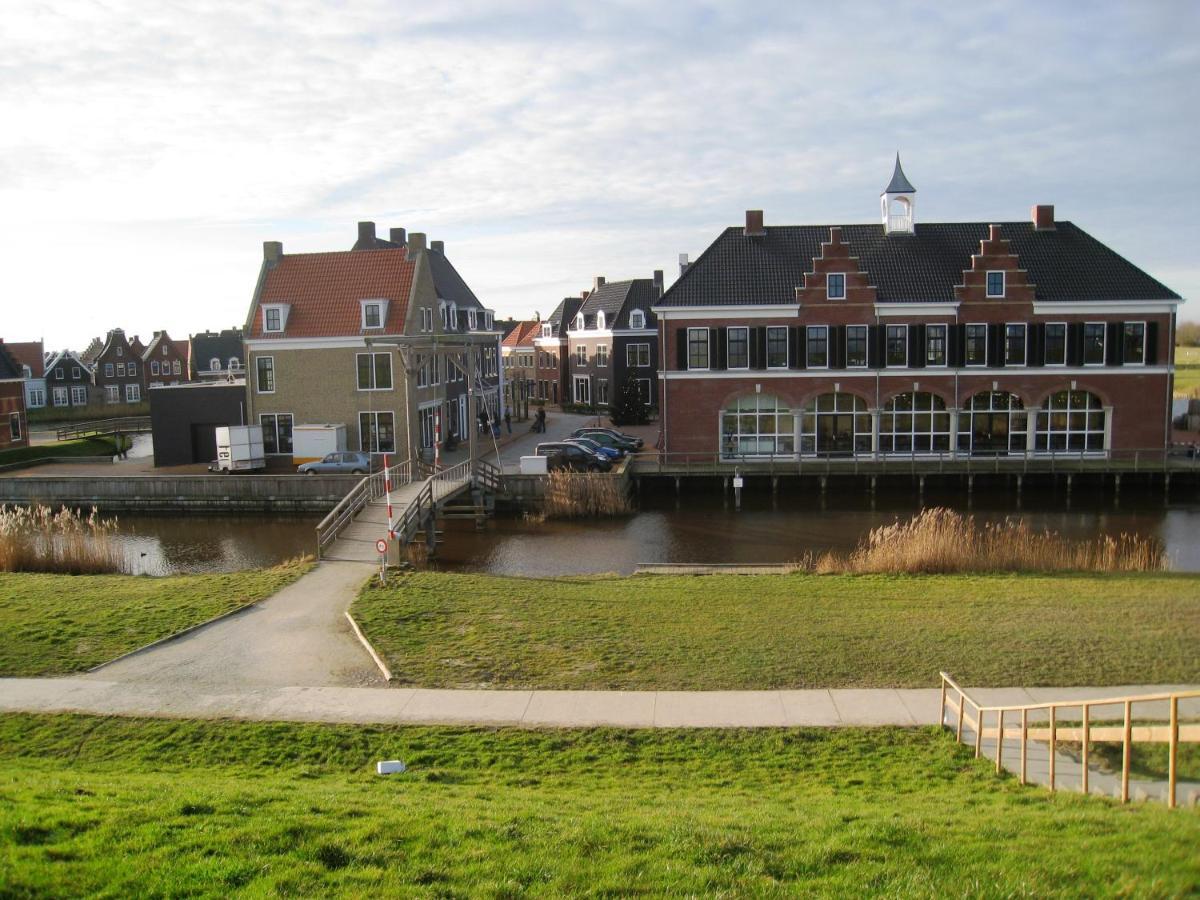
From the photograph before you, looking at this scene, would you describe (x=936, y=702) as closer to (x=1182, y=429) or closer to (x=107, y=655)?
(x=107, y=655)

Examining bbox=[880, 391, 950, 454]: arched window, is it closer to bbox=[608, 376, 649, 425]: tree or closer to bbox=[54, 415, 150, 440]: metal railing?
bbox=[608, 376, 649, 425]: tree

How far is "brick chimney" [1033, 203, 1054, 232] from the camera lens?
4128 centimetres

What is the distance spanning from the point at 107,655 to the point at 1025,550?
728 inches

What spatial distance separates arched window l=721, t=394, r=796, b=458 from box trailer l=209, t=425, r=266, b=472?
19.1 m

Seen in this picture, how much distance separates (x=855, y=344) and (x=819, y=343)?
4.75ft

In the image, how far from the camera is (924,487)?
37688 millimetres

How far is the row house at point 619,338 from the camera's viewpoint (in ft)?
206

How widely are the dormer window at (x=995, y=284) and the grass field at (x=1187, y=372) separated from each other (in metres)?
32.5

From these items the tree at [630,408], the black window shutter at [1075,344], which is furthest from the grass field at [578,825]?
the tree at [630,408]

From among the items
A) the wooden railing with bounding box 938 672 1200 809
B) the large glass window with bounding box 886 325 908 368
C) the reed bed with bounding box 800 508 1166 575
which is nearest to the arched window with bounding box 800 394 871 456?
the large glass window with bounding box 886 325 908 368

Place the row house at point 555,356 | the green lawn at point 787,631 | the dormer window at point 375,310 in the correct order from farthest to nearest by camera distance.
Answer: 1. the row house at point 555,356
2. the dormer window at point 375,310
3. the green lawn at point 787,631

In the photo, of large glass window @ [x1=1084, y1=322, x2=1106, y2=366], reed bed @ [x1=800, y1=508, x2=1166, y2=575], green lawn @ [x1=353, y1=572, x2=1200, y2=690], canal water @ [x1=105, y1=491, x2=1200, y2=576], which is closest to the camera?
green lawn @ [x1=353, y1=572, x2=1200, y2=690]

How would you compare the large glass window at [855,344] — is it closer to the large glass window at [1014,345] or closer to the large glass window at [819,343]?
the large glass window at [819,343]

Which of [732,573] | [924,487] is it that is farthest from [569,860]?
[924,487]
